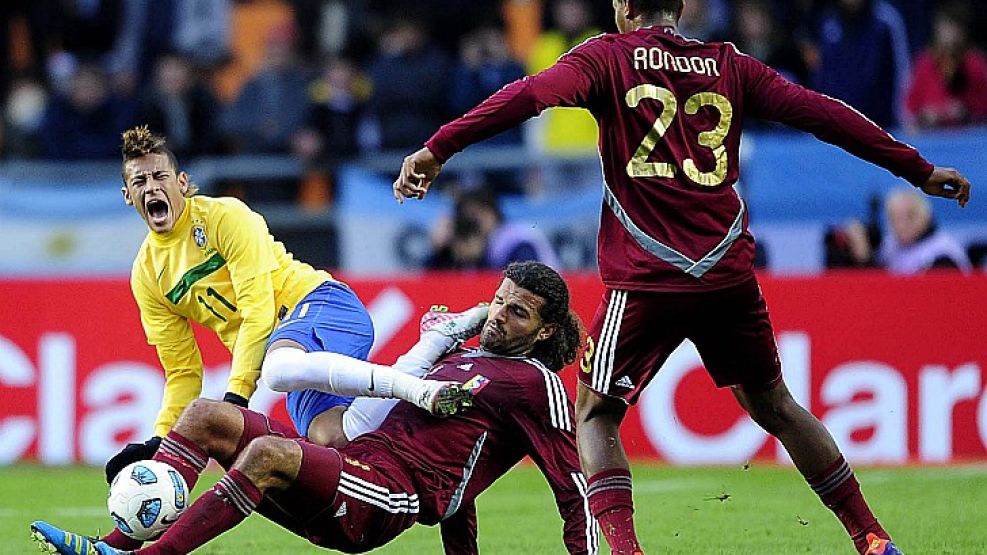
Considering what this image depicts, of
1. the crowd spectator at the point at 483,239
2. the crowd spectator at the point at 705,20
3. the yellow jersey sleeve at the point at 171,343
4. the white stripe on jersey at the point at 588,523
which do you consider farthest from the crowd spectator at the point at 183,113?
the white stripe on jersey at the point at 588,523

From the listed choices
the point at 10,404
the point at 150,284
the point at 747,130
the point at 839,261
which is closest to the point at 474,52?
the point at 747,130

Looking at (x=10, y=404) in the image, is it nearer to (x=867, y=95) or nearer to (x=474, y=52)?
(x=474, y=52)

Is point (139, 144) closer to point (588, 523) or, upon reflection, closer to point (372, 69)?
point (588, 523)

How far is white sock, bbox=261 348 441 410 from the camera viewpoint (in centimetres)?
629

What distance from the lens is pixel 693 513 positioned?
8938 millimetres

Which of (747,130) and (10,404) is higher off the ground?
(747,130)

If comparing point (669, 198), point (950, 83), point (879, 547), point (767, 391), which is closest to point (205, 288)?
point (669, 198)

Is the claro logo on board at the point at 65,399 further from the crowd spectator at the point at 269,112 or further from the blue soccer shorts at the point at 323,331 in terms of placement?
the blue soccer shorts at the point at 323,331

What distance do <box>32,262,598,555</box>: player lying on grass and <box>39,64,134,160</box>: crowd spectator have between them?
8922 millimetres

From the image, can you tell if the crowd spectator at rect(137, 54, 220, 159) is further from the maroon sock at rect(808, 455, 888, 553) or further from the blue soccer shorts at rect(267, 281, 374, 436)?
the maroon sock at rect(808, 455, 888, 553)

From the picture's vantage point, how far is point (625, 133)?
21.2ft

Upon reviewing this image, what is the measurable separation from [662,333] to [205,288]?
7.16 feet

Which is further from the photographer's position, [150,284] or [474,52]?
[474,52]

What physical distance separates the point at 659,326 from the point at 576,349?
1.64ft
